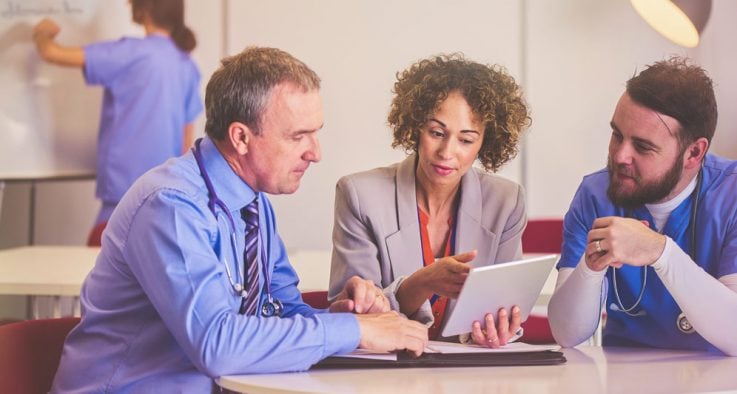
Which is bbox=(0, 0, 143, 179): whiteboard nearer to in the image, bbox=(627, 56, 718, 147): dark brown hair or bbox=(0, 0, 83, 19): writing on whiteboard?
bbox=(0, 0, 83, 19): writing on whiteboard

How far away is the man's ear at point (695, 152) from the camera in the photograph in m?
2.44

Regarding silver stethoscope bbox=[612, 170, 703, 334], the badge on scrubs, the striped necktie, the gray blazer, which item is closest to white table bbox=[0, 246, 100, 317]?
the gray blazer

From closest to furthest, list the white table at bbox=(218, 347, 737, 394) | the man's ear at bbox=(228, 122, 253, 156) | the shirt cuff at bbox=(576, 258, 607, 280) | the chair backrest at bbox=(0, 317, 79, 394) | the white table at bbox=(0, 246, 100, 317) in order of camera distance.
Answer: the white table at bbox=(218, 347, 737, 394)
the chair backrest at bbox=(0, 317, 79, 394)
the man's ear at bbox=(228, 122, 253, 156)
the shirt cuff at bbox=(576, 258, 607, 280)
the white table at bbox=(0, 246, 100, 317)

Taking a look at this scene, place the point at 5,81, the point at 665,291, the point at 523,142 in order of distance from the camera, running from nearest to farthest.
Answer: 1. the point at 665,291
2. the point at 5,81
3. the point at 523,142

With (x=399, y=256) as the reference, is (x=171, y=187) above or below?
above

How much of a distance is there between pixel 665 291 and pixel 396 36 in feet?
12.3

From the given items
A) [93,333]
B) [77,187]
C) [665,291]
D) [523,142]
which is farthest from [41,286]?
[523,142]

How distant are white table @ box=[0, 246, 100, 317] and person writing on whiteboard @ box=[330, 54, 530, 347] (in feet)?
3.87

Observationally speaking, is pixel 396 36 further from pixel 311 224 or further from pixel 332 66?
pixel 311 224

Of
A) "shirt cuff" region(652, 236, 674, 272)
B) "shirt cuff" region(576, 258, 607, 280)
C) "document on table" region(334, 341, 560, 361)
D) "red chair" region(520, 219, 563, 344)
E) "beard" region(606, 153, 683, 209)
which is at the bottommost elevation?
"red chair" region(520, 219, 563, 344)

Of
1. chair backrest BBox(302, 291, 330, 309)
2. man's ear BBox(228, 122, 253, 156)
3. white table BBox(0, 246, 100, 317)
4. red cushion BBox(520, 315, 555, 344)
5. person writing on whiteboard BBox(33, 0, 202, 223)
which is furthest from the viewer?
person writing on whiteboard BBox(33, 0, 202, 223)

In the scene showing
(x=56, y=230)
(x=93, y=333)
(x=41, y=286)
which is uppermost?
(x=93, y=333)

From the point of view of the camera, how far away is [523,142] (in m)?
5.91

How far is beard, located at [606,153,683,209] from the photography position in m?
2.44
